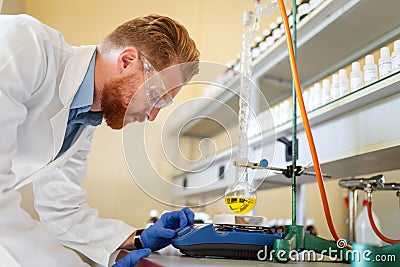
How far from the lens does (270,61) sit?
1889 mm

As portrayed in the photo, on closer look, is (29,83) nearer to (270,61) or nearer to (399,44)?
(399,44)

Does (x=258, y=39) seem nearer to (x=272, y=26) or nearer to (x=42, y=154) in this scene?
(x=272, y=26)

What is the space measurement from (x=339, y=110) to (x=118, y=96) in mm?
687

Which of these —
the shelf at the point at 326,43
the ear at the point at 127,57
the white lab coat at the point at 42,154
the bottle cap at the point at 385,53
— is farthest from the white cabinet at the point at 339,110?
the white lab coat at the point at 42,154

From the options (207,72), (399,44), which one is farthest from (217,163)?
(399,44)

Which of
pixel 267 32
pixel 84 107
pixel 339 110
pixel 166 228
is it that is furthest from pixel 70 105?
pixel 267 32

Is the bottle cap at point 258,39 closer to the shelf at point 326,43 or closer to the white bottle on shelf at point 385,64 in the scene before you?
the shelf at point 326,43

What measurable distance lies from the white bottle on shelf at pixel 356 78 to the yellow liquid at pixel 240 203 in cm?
52

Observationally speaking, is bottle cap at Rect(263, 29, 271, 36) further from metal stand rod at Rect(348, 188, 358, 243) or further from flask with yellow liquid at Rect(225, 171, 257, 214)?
flask with yellow liquid at Rect(225, 171, 257, 214)

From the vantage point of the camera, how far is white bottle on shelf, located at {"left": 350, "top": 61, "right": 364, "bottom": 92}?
1246mm

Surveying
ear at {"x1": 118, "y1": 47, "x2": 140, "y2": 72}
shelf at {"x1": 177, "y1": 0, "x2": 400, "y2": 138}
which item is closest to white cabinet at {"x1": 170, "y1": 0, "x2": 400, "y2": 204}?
shelf at {"x1": 177, "y1": 0, "x2": 400, "y2": 138}

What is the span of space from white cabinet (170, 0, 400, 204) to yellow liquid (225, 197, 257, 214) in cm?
5

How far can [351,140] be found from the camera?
4.26ft

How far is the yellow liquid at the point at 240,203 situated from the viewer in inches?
37.4
